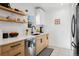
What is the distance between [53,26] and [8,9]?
88 centimetres

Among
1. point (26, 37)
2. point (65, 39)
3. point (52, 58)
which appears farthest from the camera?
point (26, 37)

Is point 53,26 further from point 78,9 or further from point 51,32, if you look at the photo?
point 78,9

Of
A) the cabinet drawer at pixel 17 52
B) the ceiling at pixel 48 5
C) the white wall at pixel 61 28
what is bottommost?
the cabinet drawer at pixel 17 52

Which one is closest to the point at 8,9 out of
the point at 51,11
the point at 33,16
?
the point at 33,16

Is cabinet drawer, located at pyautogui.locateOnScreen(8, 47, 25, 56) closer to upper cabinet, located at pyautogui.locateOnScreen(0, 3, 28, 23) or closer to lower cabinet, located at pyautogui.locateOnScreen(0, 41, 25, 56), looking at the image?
lower cabinet, located at pyautogui.locateOnScreen(0, 41, 25, 56)

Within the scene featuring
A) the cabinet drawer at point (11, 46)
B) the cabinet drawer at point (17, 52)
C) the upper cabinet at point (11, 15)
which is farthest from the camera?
the upper cabinet at point (11, 15)

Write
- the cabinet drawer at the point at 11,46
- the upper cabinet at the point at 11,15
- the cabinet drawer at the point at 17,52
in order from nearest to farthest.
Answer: the cabinet drawer at the point at 11,46 → the cabinet drawer at the point at 17,52 → the upper cabinet at the point at 11,15

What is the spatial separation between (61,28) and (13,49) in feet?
2.72

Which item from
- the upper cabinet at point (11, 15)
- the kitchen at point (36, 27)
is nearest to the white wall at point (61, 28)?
the kitchen at point (36, 27)

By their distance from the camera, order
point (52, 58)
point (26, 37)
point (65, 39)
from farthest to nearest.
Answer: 1. point (26, 37)
2. point (65, 39)
3. point (52, 58)

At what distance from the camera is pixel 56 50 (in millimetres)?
2029

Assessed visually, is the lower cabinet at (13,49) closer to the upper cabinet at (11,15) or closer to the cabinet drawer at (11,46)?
the cabinet drawer at (11,46)

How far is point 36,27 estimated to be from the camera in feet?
7.34

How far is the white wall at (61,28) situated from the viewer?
2.04 meters
